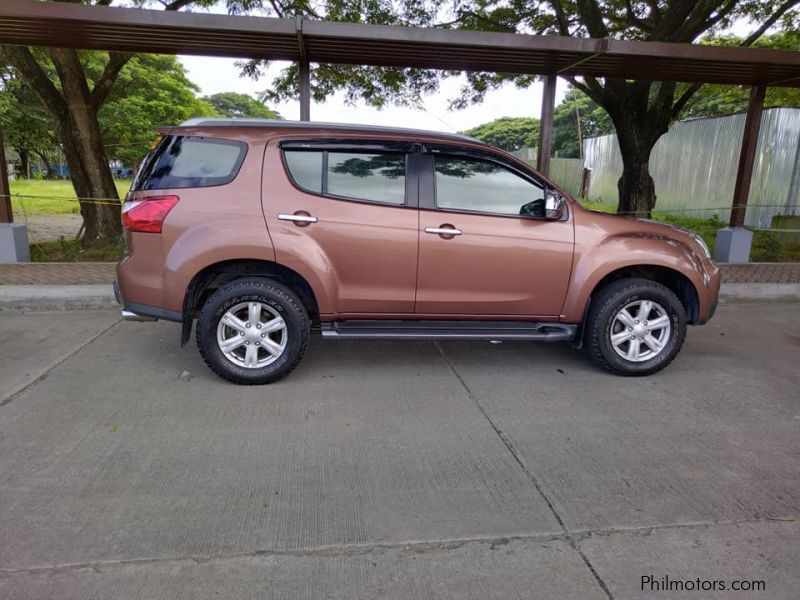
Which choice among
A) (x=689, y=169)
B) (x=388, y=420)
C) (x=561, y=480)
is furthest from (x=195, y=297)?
(x=689, y=169)

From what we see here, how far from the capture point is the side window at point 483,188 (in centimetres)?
465

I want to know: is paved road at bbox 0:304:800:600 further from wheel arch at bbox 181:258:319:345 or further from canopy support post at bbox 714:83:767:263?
canopy support post at bbox 714:83:767:263

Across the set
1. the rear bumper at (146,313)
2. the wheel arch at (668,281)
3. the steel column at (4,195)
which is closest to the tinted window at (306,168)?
the rear bumper at (146,313)

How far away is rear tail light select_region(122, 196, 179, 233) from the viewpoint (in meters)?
4.26

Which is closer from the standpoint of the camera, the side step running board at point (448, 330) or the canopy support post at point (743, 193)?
the side step running board at point (448, 330)

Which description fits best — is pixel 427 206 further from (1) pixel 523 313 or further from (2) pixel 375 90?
(2) pixel 375 90

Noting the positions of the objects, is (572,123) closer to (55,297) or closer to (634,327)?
(634,327)

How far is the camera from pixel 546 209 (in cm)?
461

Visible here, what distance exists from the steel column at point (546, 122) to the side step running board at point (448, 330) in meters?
3.93

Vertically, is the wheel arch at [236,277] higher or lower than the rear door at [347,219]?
lower

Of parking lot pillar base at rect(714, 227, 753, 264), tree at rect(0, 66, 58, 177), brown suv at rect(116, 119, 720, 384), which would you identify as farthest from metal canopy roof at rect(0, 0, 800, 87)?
tree at rect(0, 66, 58, 177)

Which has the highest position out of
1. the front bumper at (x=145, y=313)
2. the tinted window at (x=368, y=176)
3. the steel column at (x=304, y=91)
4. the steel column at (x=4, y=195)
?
the steel column at (x=304, y=91)

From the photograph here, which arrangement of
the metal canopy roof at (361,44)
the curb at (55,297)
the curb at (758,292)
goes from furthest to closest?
the curb at (758,292), the curb at (55,297), the metal canopy roof at (361,44)

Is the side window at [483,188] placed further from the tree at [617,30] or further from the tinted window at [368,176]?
the tree at [617,30]
